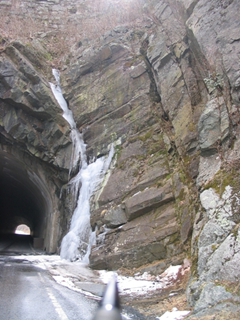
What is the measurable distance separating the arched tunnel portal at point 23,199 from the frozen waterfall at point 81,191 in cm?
330

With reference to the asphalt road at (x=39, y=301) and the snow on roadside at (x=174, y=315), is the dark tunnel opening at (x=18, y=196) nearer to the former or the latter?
the asphalt road at (x=39, y=301)

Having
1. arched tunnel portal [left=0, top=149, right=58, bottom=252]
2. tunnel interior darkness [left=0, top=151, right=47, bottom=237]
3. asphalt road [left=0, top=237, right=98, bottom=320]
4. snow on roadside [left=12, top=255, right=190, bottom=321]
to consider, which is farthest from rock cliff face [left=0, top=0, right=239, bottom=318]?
tunnel interior darkness [left=0, top=151, right=47, bottom=237]

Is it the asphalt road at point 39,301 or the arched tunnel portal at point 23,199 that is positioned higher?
the arched tunnel portal at point 23,199

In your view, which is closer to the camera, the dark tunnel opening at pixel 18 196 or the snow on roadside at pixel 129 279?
the snow on roadside at pixel 129 279

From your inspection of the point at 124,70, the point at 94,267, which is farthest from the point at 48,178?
the point at 94,267

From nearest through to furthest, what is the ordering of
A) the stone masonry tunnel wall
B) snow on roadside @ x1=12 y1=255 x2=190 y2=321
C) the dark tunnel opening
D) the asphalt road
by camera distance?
the asphalt road
snow on roadside @ x1=12 y1=255 x2=190 y2=321
the stone masonry tunnel wall
the dark tunnel opening

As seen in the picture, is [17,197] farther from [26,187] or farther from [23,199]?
[26,187]

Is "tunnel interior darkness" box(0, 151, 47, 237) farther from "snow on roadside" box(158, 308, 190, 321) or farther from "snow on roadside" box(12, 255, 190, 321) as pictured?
"snow on roadside" box(158, 308, 190, 321)

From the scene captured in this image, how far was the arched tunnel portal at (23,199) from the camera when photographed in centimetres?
1952

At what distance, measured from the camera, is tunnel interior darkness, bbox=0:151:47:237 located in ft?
69.4

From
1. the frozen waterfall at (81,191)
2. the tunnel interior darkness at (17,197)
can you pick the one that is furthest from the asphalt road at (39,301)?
the tunnel interior darkness at (17,197)

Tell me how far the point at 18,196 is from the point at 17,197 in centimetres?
63

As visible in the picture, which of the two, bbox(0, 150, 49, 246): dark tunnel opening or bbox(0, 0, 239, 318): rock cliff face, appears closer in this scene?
bbox(0, 0, 239, 318): rock cliff face

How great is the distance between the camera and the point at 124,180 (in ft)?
41.6
